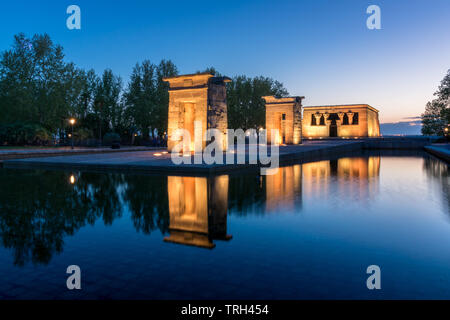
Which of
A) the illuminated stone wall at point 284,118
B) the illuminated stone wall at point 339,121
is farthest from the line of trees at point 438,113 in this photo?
the illuminated stone wall at point 284,118

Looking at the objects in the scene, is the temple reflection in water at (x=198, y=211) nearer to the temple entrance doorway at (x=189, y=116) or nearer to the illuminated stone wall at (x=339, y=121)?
the temple entrance doorway at (x=189, y=116)

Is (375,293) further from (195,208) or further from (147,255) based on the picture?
(195,208)

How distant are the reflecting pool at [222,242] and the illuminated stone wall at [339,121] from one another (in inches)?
1733

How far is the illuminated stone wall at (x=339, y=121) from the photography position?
165 feet

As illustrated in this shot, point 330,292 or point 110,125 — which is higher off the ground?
point 110,125

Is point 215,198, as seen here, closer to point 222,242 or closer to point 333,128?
point 222,242

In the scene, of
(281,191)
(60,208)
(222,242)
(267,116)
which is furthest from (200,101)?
(267,116)

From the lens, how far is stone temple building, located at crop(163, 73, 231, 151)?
1939cm

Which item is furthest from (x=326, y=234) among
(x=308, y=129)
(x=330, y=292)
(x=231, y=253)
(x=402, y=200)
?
(x=308, y=129)

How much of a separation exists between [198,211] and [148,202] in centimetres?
152

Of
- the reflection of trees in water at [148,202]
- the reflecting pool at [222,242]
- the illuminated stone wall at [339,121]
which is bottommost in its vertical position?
the reflecting pool at [222,242]
